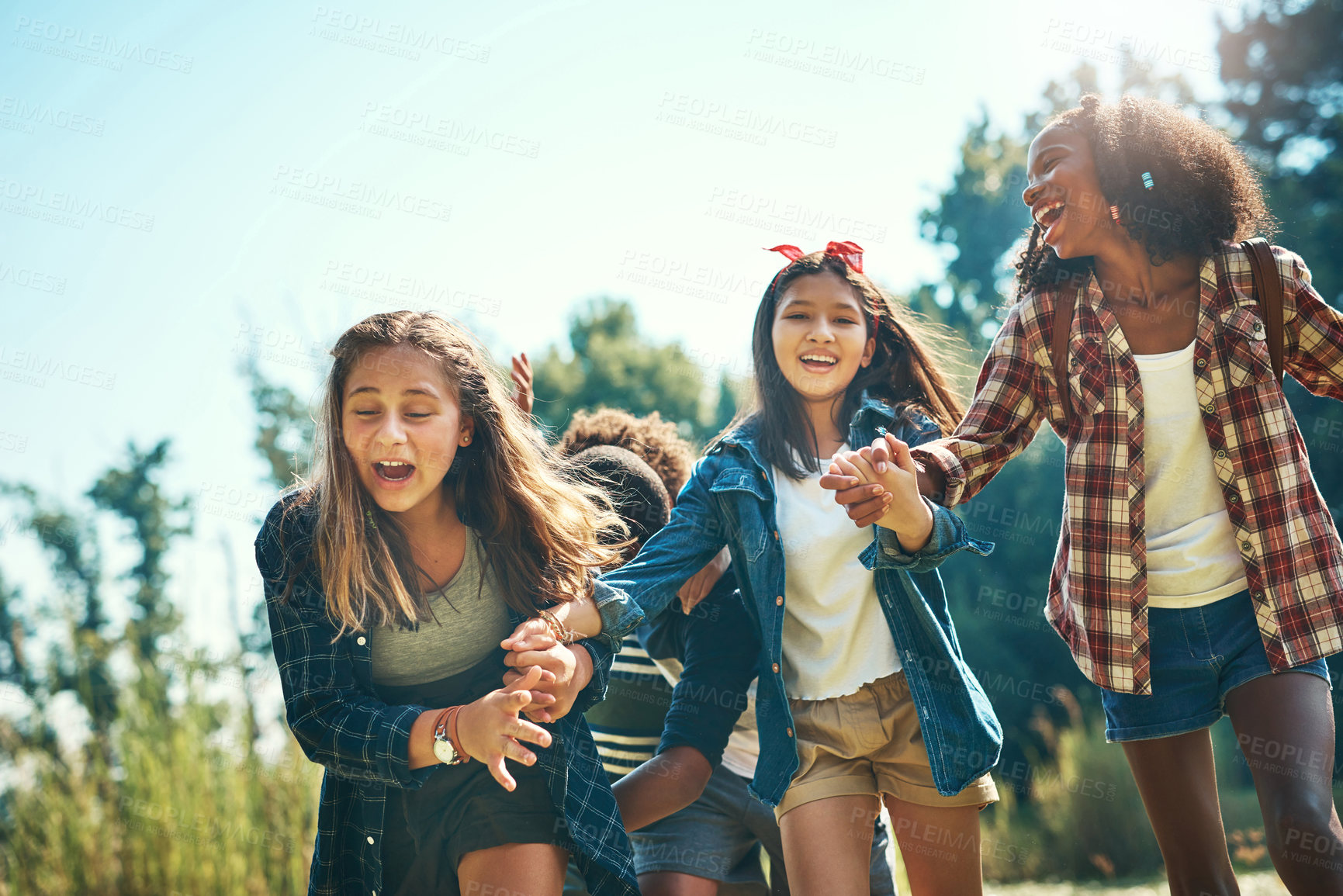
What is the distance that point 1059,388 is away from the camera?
2.60 m

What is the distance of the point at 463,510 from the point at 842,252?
1.46 meters

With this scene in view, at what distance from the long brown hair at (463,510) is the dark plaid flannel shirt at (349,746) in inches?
2.9

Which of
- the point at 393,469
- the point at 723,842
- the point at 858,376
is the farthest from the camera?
the point at 858,376

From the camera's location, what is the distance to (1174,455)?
2.45m

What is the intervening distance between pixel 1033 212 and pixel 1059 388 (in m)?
0.49

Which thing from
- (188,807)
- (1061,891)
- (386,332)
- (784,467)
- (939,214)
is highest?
(939,214)

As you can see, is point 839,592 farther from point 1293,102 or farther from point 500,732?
point 1293,102

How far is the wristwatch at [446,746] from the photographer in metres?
2.18

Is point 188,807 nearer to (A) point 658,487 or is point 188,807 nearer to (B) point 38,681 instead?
(B) point 38,681

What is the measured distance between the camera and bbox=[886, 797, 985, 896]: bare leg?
8.18 ft

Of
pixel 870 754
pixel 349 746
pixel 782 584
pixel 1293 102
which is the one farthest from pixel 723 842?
pixel 1293 102

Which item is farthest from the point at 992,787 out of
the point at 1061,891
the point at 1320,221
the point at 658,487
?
the point at 1320,221

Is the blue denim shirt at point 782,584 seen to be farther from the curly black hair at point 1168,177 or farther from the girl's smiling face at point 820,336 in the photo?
the curly black hair at point 1168,177

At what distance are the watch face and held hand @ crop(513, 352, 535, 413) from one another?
4.41 feet
